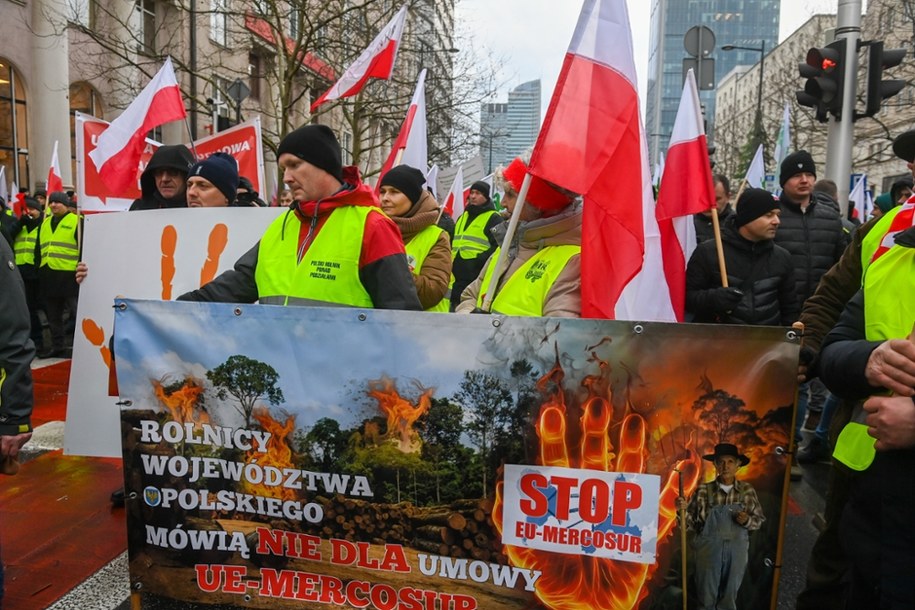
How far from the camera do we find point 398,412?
2.37m

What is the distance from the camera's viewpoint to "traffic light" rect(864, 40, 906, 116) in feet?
30.2

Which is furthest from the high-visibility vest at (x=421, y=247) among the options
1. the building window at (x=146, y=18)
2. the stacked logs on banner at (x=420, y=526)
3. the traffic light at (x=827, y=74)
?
the building window at (x=146, y=18)

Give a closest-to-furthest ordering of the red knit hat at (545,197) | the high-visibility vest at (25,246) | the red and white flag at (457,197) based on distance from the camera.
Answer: the red knit hat at (545,197) < the high-visibility vest at (25,246) < the red and white flag at (457,197)

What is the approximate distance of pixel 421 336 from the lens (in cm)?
233

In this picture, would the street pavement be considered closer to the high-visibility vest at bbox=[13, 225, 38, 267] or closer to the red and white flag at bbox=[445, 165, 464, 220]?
the high-visibility vest at bbox=[13, 225, 38, 267]

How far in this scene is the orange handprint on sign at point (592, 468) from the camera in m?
2.19

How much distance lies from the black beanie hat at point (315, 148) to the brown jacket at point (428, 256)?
182 centimetres

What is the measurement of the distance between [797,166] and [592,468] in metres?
4.45

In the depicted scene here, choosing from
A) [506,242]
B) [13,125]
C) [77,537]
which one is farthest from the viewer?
[13,125]

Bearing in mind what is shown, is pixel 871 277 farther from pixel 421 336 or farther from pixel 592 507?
pixel 421 336

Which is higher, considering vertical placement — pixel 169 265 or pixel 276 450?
pixel 169 265

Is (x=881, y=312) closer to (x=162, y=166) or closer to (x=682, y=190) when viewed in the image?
(x=682, y=190)

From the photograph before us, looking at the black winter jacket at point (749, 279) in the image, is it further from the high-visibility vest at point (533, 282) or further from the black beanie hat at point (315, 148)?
the black beanie hat at point (315, 148)

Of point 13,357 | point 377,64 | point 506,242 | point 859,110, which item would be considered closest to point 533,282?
point 506,242
